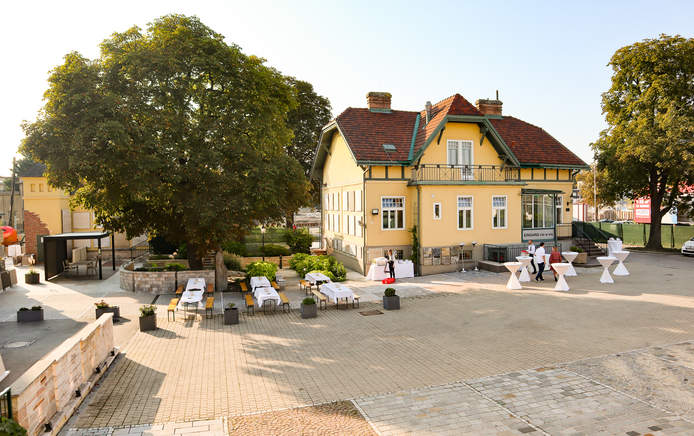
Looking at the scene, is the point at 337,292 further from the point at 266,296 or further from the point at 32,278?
the point at 32,278

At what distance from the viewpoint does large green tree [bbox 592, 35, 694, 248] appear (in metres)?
27.8

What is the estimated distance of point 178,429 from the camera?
23.4 ft

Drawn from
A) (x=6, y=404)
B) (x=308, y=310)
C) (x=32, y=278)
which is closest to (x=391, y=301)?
(x=308, y=310)

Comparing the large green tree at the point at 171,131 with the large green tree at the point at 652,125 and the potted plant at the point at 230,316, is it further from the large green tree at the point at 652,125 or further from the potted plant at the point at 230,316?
the large green tree at the point at 652,125

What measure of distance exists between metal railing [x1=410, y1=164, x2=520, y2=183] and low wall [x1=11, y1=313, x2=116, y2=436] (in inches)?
672

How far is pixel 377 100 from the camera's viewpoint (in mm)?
26375

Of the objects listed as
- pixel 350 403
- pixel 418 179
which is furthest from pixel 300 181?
pixel 350 403

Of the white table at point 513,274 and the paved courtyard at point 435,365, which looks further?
the white table at point 513,274

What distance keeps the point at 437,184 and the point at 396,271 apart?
494 centimetres

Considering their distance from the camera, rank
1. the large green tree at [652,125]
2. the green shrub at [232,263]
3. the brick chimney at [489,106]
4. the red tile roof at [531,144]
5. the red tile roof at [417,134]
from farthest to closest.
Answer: the brick chimney at [489,106] → the large green tree at [652,125] → the red tile roof at [531,144] → the green shrub at [232,263] → the red tile roof at [417,134]

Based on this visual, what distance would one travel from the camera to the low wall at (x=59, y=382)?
631 cm

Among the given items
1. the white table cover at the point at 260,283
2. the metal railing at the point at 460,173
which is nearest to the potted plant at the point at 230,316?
the white table cover at the point at 260,283

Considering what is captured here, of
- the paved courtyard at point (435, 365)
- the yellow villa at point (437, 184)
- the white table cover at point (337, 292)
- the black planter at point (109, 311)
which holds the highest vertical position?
the yellow villa at point (437, 184)

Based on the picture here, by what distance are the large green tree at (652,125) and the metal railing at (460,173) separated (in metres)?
10.8
